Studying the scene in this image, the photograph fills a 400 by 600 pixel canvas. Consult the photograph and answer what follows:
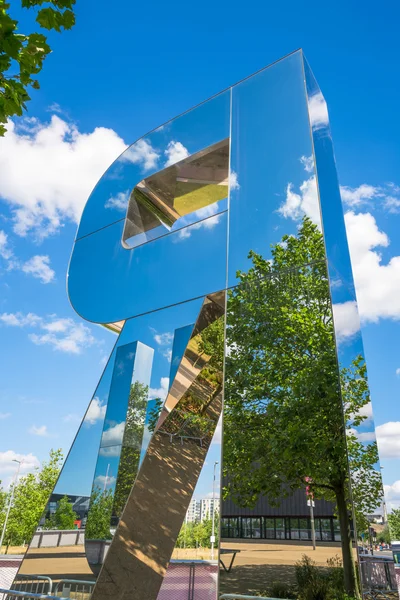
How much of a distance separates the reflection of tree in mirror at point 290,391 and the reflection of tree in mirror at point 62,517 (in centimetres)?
285

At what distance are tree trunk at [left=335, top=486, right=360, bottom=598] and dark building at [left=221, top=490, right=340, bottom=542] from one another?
57 millimetres

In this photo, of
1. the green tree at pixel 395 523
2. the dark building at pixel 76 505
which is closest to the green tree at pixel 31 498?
the dark building at pixel 76 505

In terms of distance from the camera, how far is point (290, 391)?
14.3 feet

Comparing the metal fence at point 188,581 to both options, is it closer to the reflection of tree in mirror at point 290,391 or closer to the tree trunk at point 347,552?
the reflection of tree in mirror at point 290,391

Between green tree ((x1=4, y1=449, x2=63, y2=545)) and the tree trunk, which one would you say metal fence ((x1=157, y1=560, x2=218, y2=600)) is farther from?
green tree ((x1=4, y1=449, x2=63, y2=545))

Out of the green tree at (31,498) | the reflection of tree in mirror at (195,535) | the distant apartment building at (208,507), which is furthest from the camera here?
the green tree at (31,498)

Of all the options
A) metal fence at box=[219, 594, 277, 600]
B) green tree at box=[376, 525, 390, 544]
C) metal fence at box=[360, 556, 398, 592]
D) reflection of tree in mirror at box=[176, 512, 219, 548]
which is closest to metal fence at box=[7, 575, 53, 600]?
reflection of tree in mirror at box=[176, 512, 219, 548]

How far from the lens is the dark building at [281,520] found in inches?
148

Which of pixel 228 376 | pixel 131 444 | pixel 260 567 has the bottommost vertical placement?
pixel 260 567

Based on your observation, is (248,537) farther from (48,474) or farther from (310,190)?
(48,474)

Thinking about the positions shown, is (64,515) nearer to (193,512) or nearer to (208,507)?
(193,512)

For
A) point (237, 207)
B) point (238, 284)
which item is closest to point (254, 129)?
point (237, 207)

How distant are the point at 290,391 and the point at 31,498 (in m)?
30.4

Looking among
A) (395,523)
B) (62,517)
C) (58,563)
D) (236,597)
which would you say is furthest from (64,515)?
(395,523)
